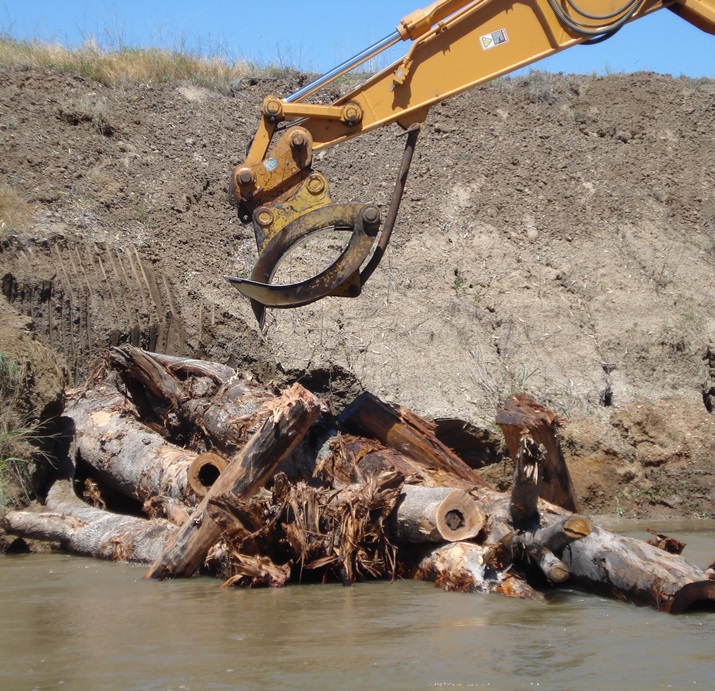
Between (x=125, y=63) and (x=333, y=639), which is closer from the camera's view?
(x=333, y=639)

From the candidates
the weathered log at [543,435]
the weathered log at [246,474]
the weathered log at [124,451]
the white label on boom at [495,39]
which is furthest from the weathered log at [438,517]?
the white label on boom at [495,39]

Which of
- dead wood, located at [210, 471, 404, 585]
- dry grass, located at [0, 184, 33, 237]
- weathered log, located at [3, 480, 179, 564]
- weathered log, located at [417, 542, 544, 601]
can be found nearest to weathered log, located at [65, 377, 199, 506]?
weathered log, located at [3, 480, 179, 564]

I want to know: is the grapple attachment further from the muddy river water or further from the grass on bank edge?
the grass on bank edge

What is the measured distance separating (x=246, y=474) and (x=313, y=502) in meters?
0.52

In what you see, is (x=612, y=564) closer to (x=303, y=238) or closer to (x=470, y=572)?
(x=470, y=572)

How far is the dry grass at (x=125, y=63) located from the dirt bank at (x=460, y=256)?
12.8 inches

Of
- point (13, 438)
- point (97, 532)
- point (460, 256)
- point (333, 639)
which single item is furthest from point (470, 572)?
point (460, 256)

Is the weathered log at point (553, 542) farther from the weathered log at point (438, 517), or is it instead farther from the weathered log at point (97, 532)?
the weathered log at point (97, 532)

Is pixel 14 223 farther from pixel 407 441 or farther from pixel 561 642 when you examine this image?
pixel 561 642

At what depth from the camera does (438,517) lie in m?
5.77

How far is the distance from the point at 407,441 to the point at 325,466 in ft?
2.20

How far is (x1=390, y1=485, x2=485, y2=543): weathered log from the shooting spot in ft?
19.0

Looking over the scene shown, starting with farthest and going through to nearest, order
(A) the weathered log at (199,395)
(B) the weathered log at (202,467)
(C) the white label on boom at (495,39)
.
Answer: (A) the weathered log at (199,395) < (B) the weathered log at (202,467) < (C) the white label on boom at (495,39)

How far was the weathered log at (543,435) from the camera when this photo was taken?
6965 millimetres
